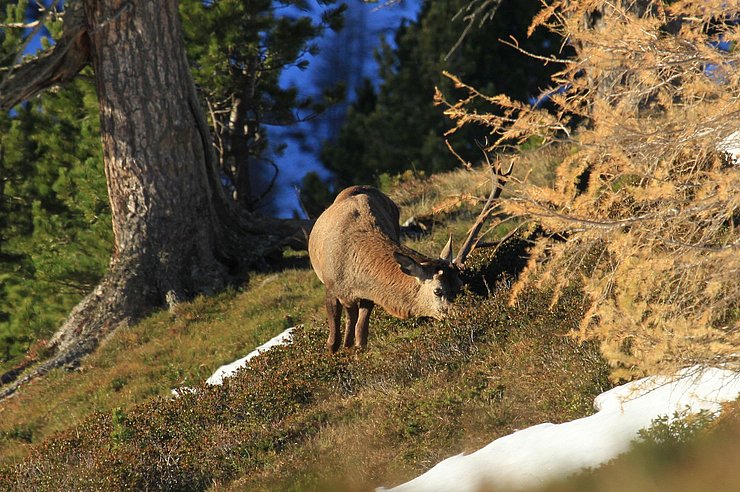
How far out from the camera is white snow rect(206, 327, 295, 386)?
474 inches

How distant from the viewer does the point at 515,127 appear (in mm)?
6836

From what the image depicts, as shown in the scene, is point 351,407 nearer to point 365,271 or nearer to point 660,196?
point 365,271

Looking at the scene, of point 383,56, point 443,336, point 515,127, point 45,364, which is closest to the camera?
point 515,127

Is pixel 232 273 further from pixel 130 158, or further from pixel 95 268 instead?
pixel 95 268

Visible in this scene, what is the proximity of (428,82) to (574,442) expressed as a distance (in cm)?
2585

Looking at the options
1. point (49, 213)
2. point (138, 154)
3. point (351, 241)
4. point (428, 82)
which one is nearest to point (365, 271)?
point (351, 241)

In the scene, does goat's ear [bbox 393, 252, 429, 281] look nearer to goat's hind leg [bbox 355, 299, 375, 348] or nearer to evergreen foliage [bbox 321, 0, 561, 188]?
goat's hind leg [bbox 355, 299, 375, 348]

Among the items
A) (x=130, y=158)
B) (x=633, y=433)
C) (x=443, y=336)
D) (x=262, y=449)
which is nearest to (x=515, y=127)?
(x=633, y=433)

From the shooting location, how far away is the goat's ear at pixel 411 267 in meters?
9.59

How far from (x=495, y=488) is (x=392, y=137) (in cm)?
2545

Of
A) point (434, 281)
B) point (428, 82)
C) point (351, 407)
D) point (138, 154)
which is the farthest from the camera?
point (428, 82)

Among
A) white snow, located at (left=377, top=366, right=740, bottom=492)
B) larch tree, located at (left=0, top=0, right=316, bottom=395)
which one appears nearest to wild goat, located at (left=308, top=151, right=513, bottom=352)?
white snow, located at (left=377, top=366, right=740, bottom=492)

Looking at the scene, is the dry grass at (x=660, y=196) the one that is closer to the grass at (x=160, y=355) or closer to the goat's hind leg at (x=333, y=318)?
the goat's hind leg at (x=333, y=318)

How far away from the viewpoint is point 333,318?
34.4 ft
